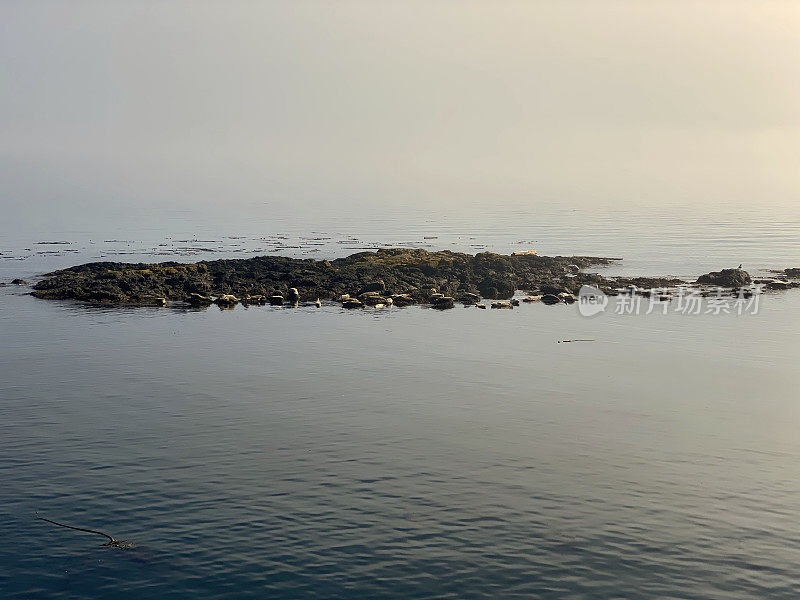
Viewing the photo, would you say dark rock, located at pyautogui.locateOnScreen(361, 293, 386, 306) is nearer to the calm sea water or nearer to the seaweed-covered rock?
the seaweed-covered rock

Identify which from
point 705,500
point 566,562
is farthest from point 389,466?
point 705,500

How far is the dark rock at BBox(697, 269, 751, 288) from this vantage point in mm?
97562

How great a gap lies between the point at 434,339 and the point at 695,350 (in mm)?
20878

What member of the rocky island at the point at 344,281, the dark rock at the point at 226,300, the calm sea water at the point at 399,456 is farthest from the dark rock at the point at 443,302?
the dark rock at the point at 226,300

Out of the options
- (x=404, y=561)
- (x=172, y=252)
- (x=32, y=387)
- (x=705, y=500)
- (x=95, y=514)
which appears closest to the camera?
(x=404, y=561)

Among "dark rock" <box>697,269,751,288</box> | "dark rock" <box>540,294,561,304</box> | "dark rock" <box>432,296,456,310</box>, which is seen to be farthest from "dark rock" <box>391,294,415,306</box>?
"dark rock" <box>697,269,751,288</box>

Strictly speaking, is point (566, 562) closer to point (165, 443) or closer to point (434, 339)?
point (165, 443)

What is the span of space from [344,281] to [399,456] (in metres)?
53.3

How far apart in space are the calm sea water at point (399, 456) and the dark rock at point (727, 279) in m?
21.2

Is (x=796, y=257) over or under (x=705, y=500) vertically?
over

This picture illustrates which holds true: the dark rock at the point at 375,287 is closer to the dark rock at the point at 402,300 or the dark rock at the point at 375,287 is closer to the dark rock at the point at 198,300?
the dark rock at the point at 402,300

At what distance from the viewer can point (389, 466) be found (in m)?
38.4

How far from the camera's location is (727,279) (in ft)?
322

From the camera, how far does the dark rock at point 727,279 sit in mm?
97562
